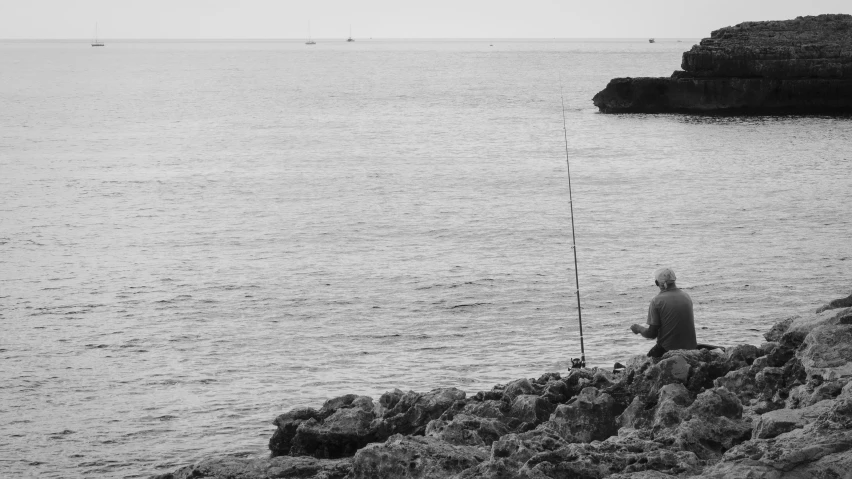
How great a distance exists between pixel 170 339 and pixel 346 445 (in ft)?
21.6

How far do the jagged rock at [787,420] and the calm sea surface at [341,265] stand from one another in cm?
552

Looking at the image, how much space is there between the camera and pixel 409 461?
7.14 m

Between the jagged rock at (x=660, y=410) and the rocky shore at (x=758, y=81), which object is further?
the rocky shore at (x=758, y=81)

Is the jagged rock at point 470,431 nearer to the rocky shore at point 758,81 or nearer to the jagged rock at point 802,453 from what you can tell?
the jagged rock at point 802,453

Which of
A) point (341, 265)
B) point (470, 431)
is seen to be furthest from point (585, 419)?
point (341, 265)

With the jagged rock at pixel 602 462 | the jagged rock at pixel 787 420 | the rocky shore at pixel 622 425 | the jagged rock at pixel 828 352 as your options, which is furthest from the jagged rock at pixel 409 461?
the jagged rock at pixel 828 352

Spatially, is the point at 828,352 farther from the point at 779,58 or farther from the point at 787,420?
the point at 779,58

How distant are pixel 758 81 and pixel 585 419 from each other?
52.2 metres

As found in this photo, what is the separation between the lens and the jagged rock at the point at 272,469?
24.5 ft

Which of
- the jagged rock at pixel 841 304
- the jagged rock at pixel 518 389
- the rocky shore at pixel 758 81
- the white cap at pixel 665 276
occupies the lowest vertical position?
the jagged rock at pixel 518 389

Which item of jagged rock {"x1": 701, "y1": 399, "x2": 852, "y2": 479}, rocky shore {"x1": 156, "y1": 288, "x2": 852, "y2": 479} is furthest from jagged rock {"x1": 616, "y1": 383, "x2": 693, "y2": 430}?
jagged rock {"x1": 701, "y1": 399, "x2": 852, "y2": 479}

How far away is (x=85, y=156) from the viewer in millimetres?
40344

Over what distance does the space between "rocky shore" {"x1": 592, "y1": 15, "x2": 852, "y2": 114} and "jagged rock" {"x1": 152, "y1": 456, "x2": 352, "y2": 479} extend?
174ft

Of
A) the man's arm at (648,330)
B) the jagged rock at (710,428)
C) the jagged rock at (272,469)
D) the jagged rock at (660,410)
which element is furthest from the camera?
the man's arm at (648,330)
